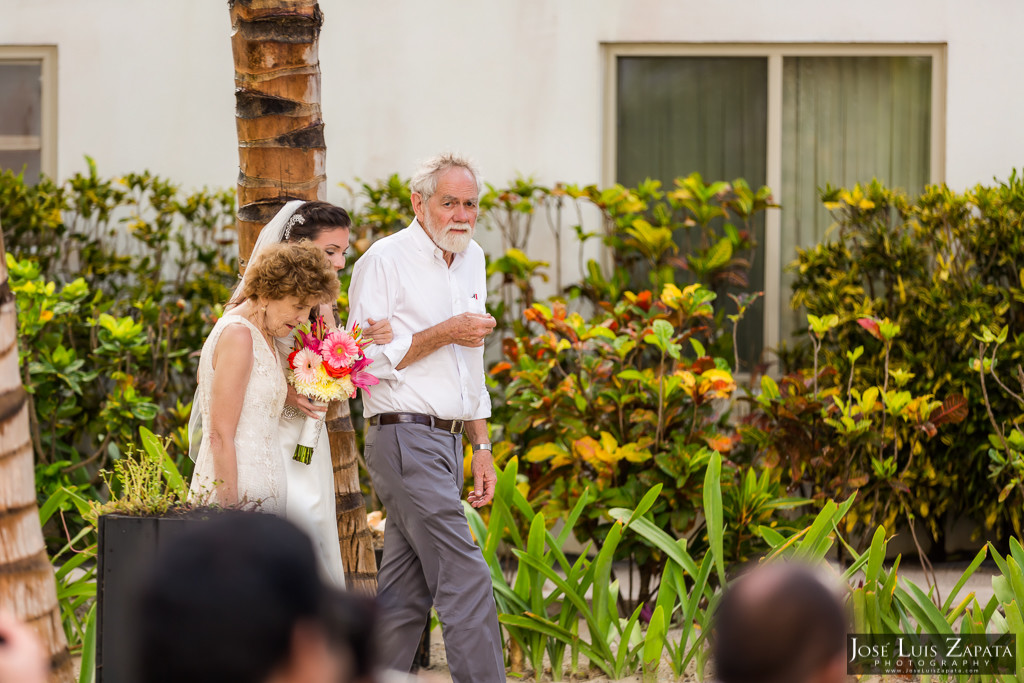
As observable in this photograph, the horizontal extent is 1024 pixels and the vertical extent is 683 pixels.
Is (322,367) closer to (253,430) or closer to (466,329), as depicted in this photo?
(253,430)

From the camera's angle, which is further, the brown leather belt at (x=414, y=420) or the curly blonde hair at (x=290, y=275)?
the brown leather belt at (x=414, y=420)

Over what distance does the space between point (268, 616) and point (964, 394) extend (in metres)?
5.17

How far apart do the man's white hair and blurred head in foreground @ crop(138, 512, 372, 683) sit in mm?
2745

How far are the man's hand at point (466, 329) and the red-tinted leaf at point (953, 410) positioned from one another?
9.05 ft

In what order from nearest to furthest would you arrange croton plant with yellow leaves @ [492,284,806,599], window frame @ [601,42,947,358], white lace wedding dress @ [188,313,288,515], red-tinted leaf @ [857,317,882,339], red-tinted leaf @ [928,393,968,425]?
white lace wedding dress @ [188,313,288,515], croton plant with yellow leaves @ [492,284,806,599], red-tinted leaf @ [928,393,968,425], red-tinted leaf @ [857,317,882,339], window frame @ [601,42,947,358]

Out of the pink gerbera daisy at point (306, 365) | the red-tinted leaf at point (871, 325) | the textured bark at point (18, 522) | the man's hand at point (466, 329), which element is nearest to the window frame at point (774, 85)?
the red-tinted leaf at point (871, 325)

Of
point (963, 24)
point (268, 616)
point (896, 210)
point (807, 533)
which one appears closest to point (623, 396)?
point (807, 533)

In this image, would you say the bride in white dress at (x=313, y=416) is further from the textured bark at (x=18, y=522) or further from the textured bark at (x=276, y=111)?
the textured bark at (x=18, y=522)

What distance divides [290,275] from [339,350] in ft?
1.02

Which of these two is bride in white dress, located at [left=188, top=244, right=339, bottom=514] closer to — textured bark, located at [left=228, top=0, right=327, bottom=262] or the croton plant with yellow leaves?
textured bark, located at [left=228, top=0, right=327, bottom=262]

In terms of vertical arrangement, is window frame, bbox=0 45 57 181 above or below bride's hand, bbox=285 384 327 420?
above

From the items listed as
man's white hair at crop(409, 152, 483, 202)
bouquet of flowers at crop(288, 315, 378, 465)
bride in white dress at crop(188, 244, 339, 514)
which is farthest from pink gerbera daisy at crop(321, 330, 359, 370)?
man's white hair at crop(409, 152, 483, 202)

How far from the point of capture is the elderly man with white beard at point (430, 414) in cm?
348

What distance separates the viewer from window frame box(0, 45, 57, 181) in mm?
6723
